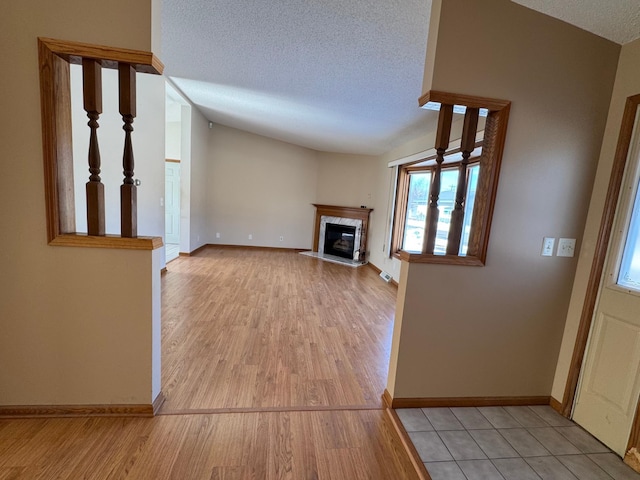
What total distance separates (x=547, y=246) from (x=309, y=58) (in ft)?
7.58

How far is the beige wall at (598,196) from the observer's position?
1.54 meters

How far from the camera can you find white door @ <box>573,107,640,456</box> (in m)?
1.49

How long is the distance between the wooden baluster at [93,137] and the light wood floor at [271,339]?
44.6 inches

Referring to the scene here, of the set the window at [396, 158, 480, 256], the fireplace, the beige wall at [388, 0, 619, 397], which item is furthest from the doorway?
the beige wall at [388, 0, 619, 397]

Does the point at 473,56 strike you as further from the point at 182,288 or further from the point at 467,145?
the point at 182,288

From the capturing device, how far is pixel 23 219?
1.39 meters

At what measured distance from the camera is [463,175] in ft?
5.29

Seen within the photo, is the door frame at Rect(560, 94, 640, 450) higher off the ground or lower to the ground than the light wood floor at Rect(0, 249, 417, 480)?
higher

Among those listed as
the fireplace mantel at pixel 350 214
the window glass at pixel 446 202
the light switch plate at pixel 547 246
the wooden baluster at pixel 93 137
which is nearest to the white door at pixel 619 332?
the light switch plate at pixel 547 246

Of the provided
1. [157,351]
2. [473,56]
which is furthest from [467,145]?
[157,351]

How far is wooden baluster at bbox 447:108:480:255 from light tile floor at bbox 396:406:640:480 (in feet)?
3.26

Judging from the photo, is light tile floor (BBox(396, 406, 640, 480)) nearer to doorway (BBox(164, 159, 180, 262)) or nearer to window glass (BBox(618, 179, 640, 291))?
window glass (BBox(618, 179, 640, 291))

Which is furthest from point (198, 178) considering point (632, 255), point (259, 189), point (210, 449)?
point (632, 255)

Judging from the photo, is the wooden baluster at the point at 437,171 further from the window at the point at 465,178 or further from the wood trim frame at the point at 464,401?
the wood trim frame at the point at 464,401
